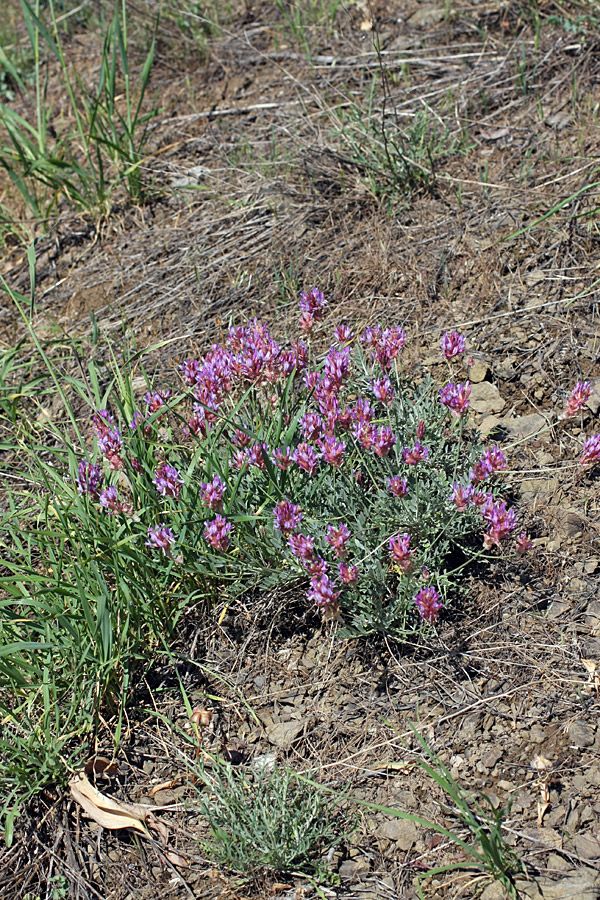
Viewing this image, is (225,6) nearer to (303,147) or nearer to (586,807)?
(303,147)

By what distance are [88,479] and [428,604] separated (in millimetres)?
1263

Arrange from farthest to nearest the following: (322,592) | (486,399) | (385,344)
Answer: (486,399) < (385,344) < (322,592)

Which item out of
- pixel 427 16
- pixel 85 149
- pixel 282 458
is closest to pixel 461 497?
pixel 282 458

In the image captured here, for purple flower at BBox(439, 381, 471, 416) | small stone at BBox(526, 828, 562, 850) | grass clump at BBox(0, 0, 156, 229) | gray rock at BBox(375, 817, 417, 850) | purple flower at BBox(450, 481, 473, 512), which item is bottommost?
gray rock at BBox(375, 817, 417, 850)

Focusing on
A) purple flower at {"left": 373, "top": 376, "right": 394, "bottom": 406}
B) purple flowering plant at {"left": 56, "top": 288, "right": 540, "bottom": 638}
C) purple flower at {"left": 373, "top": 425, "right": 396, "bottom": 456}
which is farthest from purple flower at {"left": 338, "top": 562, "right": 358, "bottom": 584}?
purple flower at {"left": 373, "top": 376, "right": 394, "bottom": 406}

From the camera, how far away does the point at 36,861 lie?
2502mm

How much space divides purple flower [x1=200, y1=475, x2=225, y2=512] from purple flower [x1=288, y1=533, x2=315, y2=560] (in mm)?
284

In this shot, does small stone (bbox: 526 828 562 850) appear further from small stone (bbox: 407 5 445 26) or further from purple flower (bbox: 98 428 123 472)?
small stone (bbox: 407 5 445 26)

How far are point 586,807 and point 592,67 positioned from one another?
3.74m

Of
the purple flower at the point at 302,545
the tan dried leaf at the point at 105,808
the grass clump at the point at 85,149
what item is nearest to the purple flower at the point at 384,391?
the purple flower at the point at 302,545

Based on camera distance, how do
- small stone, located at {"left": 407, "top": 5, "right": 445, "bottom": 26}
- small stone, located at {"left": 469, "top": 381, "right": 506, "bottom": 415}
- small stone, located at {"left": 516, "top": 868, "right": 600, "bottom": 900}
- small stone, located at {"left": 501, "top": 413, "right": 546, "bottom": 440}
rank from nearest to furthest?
small stone, located at {"left": 516, "top": 868, "right": 600, "bottom": 900} → small stone, located at {"left": 501, "top": 413, "right": 546, "bottom": 440} → small stone, located at {"left": 469, "top": 381, "right": 506, "bottom": 415} → small stone, located at {"left": 407, "top": 5, "right": 445, "bottom": 26}

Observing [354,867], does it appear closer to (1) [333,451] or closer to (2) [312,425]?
(1) [333,451]

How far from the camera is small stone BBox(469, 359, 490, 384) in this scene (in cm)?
348

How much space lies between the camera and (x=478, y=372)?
11.4 feet
